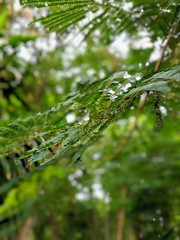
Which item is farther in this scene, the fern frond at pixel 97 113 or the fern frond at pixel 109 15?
the fern frond at pixel 109 15

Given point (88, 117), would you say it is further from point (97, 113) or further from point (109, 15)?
point (109, 15)

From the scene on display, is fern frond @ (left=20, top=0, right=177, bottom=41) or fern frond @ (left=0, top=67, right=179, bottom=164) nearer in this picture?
fern frond @ (left=0, top=67, right=179, bottom=164)

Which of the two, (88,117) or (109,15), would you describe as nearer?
(88,117)

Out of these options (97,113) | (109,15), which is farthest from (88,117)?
(109,15)

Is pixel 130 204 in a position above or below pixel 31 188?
below

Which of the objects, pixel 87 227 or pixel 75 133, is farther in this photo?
pixel 87 227

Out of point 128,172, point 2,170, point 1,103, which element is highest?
point 2,170

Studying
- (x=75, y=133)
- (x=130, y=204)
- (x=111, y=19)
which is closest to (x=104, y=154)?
(x=130, y=204)

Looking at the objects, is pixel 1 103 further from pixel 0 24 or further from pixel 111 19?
pixel 111 19
